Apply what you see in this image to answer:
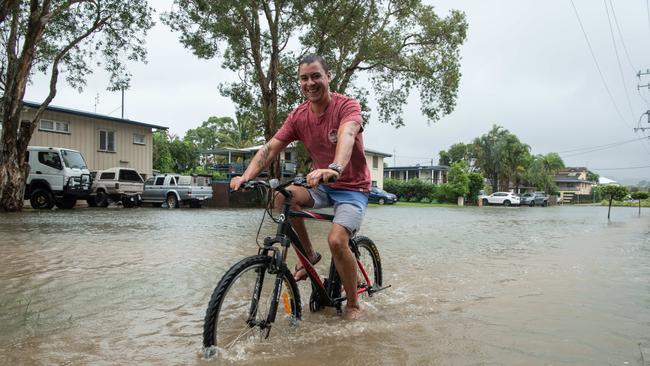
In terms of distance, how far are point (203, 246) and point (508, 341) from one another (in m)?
6.17

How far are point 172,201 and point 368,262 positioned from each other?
2224 cm

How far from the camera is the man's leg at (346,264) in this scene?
11.7ft

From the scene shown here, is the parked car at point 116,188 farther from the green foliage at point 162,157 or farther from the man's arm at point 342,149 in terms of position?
the green foliage at point 162,157

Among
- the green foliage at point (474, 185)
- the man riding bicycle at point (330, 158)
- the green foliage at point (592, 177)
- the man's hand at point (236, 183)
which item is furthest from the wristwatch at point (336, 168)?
the green foliage at point (592, 177)

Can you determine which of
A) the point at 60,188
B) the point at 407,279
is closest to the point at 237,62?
the point at 60,188


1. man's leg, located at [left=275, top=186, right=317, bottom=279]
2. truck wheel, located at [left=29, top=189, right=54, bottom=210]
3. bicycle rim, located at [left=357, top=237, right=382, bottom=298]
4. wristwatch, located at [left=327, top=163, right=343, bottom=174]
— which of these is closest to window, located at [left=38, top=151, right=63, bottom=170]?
truck wheel, located at [left=29, top=189, right=54, bottom=210]

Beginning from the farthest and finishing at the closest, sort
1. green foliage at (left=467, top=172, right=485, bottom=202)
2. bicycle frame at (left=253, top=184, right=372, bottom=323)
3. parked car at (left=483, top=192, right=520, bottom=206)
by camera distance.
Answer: parked car at (left=483, top=192, right=520, bottom=206) → green foliage at (left=467, top=172, right=485, bottom=202) → bicycle frame at (left=253, top=184, right=372, bottom=323)

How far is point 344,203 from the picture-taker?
3.72 m

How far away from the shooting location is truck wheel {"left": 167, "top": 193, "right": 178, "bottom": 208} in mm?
25281

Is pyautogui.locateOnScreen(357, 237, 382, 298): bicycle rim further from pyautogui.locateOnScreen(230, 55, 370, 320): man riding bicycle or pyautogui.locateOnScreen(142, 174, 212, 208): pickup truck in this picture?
pyautogui.locateOnScreen(142, 174, 212, 208): pickup truck

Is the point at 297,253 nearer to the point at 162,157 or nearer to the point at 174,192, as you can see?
the point at 174,192

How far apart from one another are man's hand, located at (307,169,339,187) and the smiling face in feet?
2.78

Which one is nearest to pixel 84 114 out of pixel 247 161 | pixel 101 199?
pixel 101 199

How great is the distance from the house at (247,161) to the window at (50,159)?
18.7m
